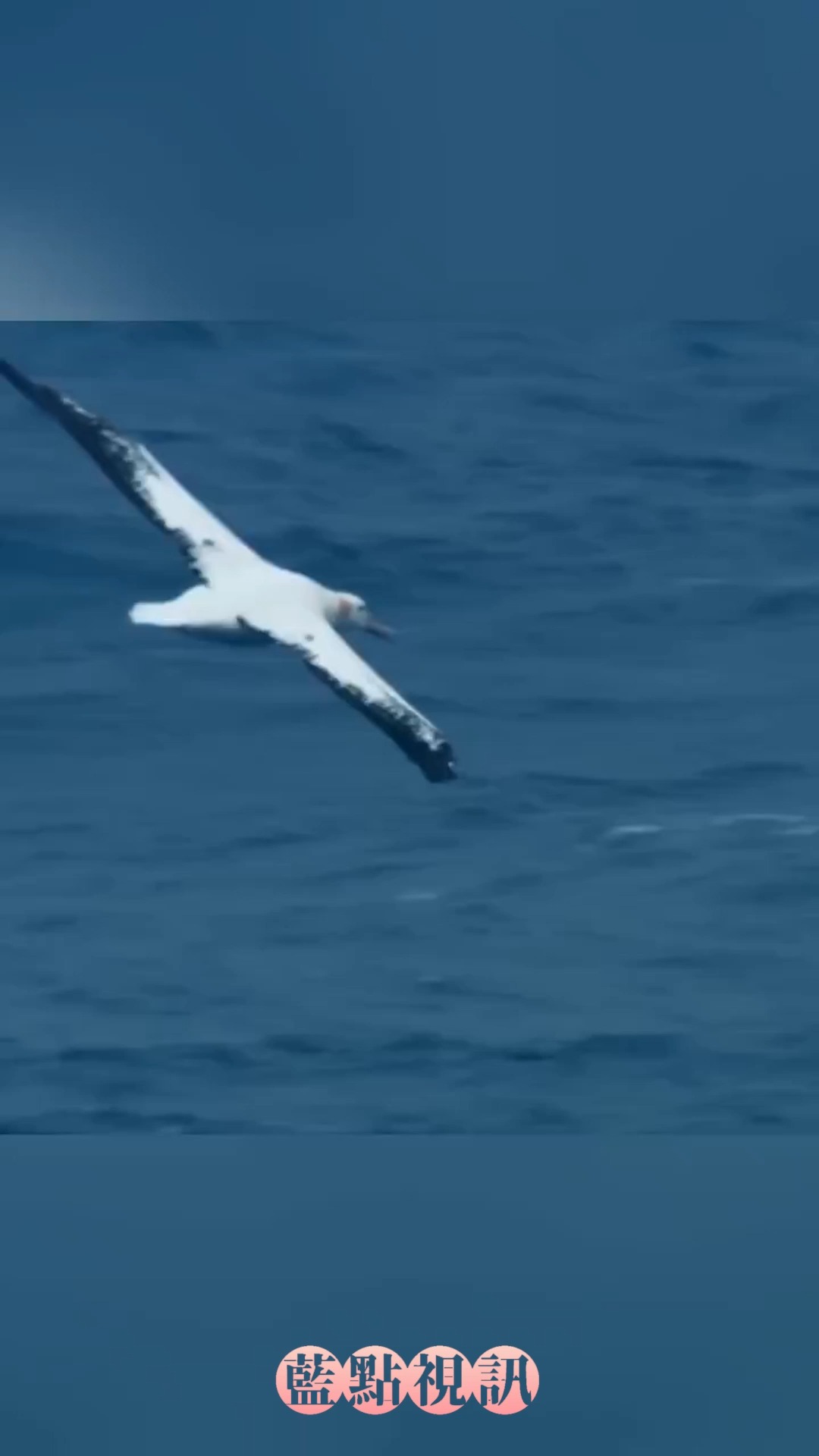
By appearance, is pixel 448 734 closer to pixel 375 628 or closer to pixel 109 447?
pixel 375 628

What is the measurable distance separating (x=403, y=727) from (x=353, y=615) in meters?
0.16

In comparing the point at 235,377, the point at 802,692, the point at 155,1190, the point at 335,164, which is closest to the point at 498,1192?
the point at 155,1190

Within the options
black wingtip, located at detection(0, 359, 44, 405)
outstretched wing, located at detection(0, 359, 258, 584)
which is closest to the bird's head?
outstretched wing, located at detection(0, 359, 258, 584)

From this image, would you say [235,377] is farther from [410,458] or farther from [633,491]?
[633,491]

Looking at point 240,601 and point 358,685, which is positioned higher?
point 240,601

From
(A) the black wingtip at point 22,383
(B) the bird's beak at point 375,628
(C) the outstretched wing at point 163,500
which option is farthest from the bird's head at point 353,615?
(A) the black wingtip at point 22,383

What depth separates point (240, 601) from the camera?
11.8ft

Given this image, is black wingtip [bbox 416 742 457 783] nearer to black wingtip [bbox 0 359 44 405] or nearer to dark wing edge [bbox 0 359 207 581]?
dark wing edge [bbox 0 359 207 581]

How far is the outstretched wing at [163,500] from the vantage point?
3592 mm

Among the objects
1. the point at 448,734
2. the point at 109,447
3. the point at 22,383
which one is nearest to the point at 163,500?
the point at 109,447

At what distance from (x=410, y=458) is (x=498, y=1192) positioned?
938mm

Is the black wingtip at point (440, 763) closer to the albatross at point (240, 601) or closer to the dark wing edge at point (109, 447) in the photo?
the albatross at point (240, 601)

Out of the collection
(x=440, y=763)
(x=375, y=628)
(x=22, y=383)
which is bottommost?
(x=440, y=763)

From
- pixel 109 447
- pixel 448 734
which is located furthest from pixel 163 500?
pixel 448 734
